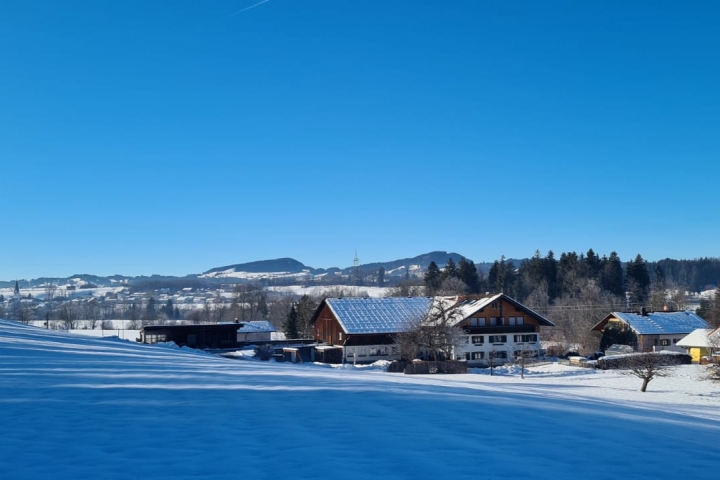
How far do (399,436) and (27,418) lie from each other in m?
5.39

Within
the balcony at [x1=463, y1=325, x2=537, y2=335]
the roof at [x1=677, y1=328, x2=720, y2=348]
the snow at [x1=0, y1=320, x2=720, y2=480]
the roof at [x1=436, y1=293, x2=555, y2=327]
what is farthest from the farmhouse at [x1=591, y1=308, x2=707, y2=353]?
the snow at [x1=0, y1=320, x2=720, y2=480]

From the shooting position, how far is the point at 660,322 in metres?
55.3

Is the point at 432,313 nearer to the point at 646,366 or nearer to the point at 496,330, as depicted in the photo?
the point at 496,330

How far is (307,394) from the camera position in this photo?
11320 millimetres

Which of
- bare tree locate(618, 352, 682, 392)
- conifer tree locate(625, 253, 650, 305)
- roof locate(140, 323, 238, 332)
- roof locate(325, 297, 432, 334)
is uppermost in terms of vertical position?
conifer tree locate(625, 253, 650, 305)

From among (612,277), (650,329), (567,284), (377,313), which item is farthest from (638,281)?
(377,313)

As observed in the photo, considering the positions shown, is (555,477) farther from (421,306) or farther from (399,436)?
(421,306)

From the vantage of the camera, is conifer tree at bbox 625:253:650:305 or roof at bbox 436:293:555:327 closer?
roof at bbox 436:293:555:327

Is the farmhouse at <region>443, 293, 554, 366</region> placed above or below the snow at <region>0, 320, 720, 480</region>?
below

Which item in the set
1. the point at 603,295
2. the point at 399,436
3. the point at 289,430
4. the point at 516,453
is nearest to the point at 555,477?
the point at 516,453

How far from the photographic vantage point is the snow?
6.47m

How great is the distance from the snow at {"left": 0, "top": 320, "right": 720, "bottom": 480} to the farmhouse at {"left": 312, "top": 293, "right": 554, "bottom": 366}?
3602cm

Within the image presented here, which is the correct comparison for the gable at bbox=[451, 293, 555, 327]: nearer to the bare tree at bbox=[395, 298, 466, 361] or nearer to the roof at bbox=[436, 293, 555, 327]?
the roof at bbox=[436, 293, 555, 327]

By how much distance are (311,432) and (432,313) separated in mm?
40685
